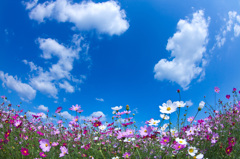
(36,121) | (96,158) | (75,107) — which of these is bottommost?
(96,158)

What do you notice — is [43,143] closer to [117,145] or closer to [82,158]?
[82,158]

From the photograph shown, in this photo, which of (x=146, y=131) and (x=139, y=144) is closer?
(x=146, y=131)

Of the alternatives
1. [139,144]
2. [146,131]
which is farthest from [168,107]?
[139,144]

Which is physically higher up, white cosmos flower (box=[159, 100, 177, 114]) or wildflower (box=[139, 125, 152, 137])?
white cosmos flower (box=[159, 100, 177, 114])

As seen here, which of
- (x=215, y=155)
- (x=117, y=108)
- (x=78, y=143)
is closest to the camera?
(x=117, y=108)

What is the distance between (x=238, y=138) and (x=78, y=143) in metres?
3.05

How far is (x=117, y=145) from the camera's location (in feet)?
10.5

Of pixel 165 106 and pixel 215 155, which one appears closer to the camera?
pixel 165 106

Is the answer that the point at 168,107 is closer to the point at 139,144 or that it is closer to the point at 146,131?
the point at 146,131

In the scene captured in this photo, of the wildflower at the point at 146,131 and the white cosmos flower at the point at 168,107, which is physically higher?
the white cosmos flower at the point at 168,107

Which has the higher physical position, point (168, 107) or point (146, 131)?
point (168, 107)

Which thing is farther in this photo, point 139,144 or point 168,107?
point 139,144

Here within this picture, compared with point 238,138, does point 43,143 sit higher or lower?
lower

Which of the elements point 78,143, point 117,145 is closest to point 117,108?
point 117,145
